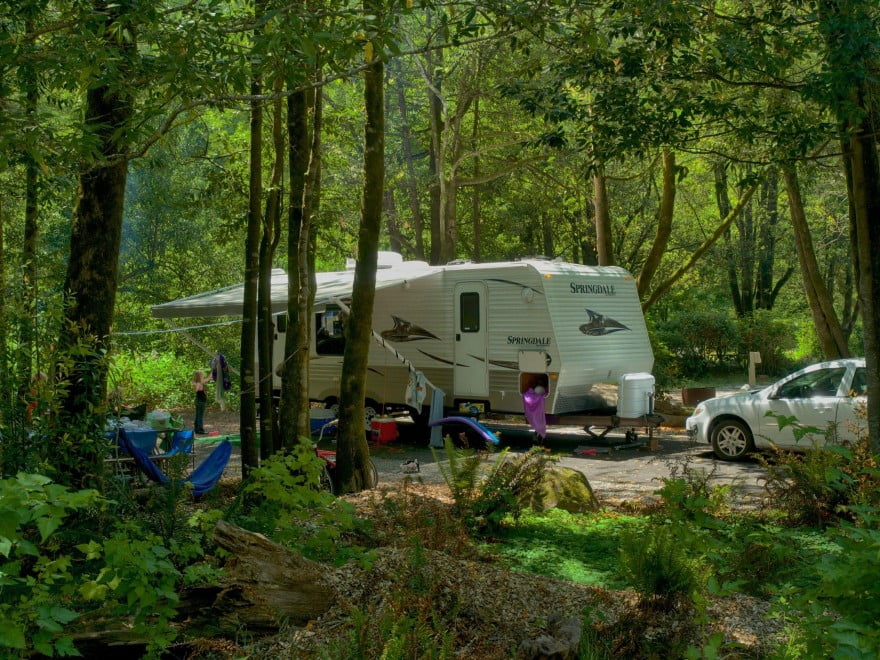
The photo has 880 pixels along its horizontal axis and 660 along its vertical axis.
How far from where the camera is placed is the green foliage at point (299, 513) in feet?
18.2

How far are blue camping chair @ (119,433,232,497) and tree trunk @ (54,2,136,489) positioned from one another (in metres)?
2.31

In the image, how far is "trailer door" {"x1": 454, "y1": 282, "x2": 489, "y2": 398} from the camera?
14828 millimetres

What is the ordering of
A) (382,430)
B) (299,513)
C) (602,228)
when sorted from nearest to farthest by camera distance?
1. (299,513)
2. (382,430)
3. (602,228)

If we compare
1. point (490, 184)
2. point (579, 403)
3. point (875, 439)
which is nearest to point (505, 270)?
point (579, 403)

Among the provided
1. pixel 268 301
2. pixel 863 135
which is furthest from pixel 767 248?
pixel 268 301

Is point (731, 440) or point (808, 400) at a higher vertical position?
point (808, 400)

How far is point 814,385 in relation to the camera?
39.1 feet

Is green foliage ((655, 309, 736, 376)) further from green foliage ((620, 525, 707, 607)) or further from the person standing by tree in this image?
green foliage ((620, 525, 707, 607))

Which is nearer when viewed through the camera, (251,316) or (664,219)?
(251,316)

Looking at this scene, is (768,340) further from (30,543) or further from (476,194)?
(30,543)

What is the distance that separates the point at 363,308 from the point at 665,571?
16.1 ft

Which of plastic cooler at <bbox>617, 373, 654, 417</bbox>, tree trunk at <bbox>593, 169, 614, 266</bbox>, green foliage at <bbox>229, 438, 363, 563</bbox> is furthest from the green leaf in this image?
tree trunk at <bbox>593, 169, 614, 266</bbox>

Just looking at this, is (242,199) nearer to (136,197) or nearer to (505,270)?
(505,270)

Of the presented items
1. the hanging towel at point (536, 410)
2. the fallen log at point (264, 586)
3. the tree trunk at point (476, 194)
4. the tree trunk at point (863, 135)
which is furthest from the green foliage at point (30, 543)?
the tree trunk at point (476, 194)
